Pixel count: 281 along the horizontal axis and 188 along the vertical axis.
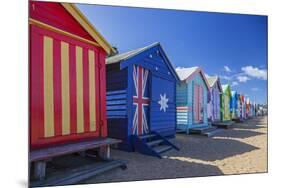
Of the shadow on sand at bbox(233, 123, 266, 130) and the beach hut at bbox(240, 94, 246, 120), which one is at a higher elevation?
the beach hut at bbox(240, 94, 246, 120)

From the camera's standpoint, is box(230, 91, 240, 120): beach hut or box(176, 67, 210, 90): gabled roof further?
box(230, 91, 240, 120): beach hut

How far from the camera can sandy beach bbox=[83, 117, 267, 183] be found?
3.06 m

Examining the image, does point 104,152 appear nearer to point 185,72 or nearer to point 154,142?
point 154,142

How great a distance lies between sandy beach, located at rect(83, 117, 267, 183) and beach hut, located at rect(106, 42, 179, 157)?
0.72 feet

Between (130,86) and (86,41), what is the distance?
97cm

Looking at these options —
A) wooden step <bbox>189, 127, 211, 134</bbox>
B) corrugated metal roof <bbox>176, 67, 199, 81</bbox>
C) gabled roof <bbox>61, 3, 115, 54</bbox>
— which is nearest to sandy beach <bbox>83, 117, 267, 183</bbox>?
wooden step <bbox>189, 127, 211, 134</bbox>

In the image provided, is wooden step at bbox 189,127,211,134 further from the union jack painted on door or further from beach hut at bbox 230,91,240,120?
the union jack painted on door

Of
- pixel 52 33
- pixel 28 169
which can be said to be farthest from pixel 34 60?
pixel 28 169

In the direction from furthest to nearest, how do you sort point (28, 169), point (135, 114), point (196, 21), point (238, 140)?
point (238, 140), point (135, 114), point (196, 21), point (28, 169)

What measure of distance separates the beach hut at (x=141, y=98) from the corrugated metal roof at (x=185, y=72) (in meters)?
0.09

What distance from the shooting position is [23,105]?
252cm

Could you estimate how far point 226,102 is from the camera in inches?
169

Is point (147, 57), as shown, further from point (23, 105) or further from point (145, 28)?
point (23, 105)

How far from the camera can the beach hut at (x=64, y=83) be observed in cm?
248
